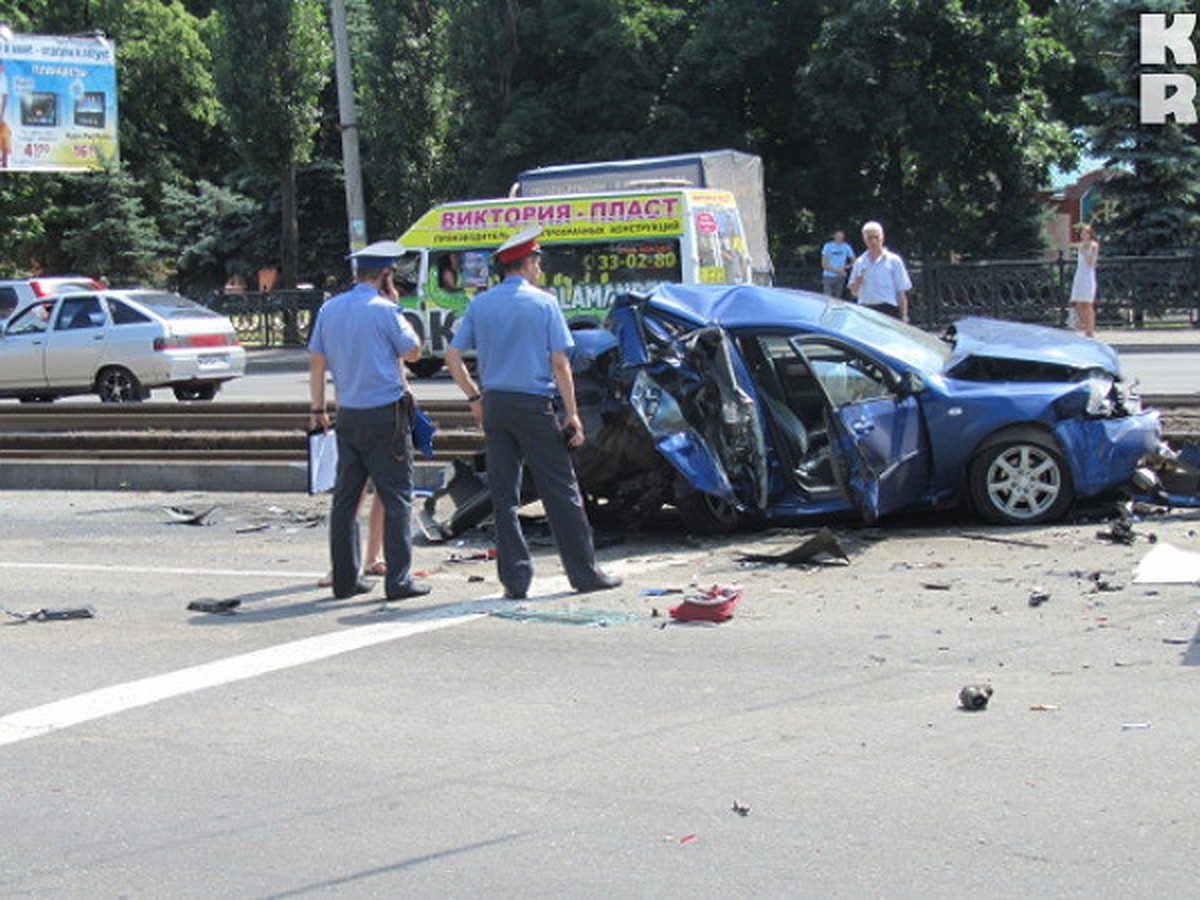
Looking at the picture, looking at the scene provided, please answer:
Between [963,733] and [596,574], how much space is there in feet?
10.3

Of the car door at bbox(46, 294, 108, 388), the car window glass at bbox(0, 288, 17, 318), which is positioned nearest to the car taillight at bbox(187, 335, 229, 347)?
the car door at bbox(46, 294, 108, 388)

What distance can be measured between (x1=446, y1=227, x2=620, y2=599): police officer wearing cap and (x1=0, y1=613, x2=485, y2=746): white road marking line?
0.64 meters

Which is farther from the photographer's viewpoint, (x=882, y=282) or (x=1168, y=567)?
(x=882, y=282)

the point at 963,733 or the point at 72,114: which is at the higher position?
the point at 72,114

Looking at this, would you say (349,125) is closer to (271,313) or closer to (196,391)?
(271,313)

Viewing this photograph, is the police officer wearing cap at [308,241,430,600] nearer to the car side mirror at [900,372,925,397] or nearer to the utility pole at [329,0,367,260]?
the car side mirror at [900,372,925,397]

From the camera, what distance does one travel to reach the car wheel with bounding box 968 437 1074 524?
381 inches

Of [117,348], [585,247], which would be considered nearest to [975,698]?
[585,247]

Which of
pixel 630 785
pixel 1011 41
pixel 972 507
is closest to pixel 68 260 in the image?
pixel 1011 41

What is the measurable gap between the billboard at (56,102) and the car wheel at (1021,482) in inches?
1151

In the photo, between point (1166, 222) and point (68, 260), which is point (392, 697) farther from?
point (68, 260)

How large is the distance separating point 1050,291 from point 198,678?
23885 millimetres

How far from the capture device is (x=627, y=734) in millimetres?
5953

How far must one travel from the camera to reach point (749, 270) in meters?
22.5
